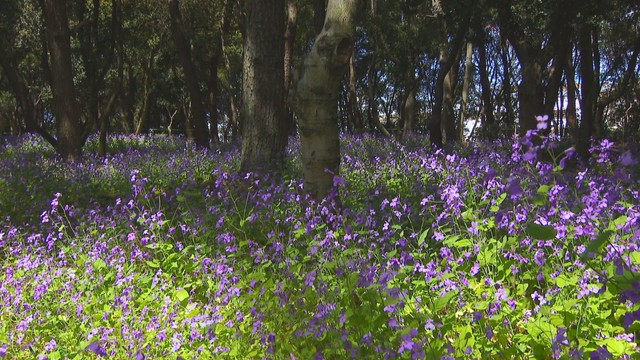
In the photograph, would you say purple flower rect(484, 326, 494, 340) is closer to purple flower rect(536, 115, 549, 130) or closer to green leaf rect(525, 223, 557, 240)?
green leaf rect(525, 223, 557, 240)

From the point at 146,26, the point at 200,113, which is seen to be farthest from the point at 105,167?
the point at 146,26

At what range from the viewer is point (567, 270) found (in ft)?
9.53

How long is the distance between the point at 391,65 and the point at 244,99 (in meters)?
22.4

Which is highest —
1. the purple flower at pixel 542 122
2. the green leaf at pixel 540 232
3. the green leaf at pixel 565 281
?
the purple flower at pixel 542 122

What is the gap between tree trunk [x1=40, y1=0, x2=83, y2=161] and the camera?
11641 millimetres

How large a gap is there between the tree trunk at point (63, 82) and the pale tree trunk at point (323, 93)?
339 inches

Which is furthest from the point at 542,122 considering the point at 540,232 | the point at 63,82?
the point at 63,82

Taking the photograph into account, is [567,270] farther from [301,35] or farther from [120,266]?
[301,35]

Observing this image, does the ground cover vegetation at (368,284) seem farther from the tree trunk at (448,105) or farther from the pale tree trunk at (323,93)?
the tree trunk at (448,105)

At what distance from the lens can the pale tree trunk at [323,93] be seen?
184 inches

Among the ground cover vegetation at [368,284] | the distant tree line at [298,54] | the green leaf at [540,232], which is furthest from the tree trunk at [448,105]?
the green leaf at [540,232]

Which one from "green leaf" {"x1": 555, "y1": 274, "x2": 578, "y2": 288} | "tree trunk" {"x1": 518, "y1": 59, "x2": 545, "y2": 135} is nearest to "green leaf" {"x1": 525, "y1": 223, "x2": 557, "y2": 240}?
"green leaf" {"x1": 555, "y1": 274, "x2": 578, "y2": 288}

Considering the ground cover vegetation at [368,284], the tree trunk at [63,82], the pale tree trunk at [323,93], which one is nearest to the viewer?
the ground cover vegetation at [368,284]

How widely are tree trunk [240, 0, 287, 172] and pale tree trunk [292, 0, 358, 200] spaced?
232 centimetres
